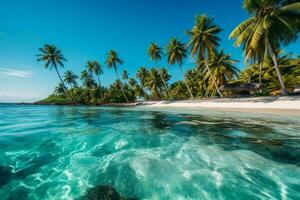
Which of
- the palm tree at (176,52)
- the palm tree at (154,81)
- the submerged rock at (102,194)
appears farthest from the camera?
the palm tree at (154,81)

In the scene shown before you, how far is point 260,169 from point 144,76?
5138 cm

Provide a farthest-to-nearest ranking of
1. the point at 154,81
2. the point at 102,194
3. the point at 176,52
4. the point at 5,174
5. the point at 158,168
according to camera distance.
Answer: the point at 154,81 → the point at 176,52 → the point at 158,168 → the point at 5,174 → the point at 102,194

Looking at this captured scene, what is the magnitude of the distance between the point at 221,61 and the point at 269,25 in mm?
15038

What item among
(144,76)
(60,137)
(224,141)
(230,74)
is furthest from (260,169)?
(144,76)

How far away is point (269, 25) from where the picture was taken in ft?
51.4

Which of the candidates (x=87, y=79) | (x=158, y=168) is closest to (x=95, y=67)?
(x=87, y=79)

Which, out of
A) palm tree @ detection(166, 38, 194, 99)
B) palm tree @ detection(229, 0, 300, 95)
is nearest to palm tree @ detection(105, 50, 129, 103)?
palm tree @ detection(166, 38, 194, 99)

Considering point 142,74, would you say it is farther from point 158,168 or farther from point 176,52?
point 158,168

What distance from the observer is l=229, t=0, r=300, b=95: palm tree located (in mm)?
15641

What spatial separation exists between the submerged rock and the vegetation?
18.6m

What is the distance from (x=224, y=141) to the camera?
5.96 metres

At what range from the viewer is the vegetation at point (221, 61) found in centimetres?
1656

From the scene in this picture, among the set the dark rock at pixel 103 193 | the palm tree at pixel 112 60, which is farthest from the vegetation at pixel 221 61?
the dark rock at pixel 103 193

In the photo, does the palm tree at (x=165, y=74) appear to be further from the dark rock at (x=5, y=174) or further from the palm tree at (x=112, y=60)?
the dark rock at (x=5, y=174)
